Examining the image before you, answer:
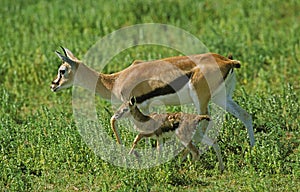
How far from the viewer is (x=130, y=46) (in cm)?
1273

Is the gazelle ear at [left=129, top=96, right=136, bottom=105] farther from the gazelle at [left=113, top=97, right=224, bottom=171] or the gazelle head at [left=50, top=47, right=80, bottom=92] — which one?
the gazelle head at [left=50, top=47, right=80, bottom=92]

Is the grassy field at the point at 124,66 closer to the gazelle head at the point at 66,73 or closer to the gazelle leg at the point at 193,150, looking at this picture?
the gazelle leg at the point at 193,150

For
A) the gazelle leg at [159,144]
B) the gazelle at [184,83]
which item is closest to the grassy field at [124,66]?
the gazelle leg at [159,144]

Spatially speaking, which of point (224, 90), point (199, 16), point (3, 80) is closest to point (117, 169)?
point (224, 90)

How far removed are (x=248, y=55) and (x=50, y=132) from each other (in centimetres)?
419

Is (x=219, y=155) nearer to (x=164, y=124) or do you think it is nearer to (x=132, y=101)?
(x=164, y=124)

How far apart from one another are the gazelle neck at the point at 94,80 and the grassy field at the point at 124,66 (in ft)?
1.33

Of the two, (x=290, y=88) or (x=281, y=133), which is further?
(x=290, y=88)

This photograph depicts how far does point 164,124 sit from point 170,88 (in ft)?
2.20

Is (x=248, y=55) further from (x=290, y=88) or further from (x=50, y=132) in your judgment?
(x=50, y=132)

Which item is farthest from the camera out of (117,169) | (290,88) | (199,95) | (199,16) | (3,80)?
(199,16)

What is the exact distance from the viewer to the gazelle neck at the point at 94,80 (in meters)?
9.23

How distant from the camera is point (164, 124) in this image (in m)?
8.26

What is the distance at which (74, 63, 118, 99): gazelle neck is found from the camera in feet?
30.3
